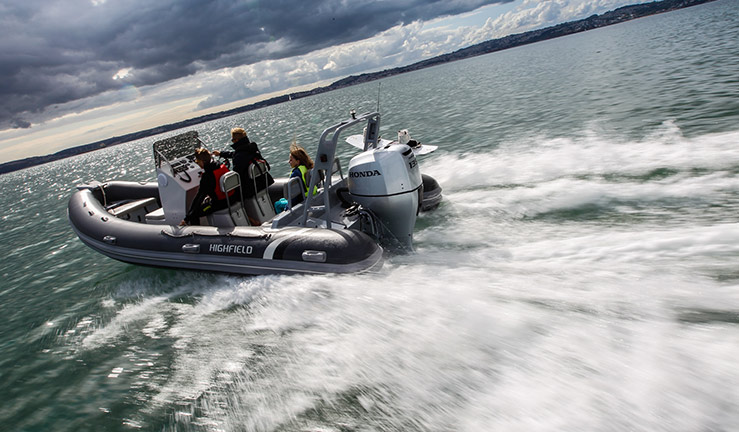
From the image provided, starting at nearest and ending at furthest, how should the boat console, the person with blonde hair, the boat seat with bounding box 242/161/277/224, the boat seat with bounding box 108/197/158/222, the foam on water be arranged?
the foam on water
the person with blonde hair
the boat seat with bounding box 242/161/277/224
the boat console
the boat seat with bounding box 108/197/158/222

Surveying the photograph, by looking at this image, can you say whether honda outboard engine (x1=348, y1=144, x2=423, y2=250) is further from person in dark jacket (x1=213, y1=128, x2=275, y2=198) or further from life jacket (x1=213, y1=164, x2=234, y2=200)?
life jacket (x1=213, y1=164, x2=234, y2=200)

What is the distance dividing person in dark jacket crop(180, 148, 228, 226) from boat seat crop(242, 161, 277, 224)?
335 millimetres

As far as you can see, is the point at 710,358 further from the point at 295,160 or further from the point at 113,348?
the point at 113,348

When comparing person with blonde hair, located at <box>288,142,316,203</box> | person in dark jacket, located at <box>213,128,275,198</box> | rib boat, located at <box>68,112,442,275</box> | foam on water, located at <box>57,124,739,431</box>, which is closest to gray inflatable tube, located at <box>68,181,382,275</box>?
rib boat, located at <box>68,112,442,275</box>

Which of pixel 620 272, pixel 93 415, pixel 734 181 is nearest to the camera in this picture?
pixel 93 415

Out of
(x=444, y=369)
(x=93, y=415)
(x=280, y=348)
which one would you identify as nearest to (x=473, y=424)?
(x=444, y=369)

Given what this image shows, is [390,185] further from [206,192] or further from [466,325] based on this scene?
[206,192]

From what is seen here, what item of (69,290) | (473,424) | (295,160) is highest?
(295,160)

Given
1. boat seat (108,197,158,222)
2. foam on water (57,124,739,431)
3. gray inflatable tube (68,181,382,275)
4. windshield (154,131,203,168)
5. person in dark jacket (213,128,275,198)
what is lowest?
foam on water (57,124,739,431)

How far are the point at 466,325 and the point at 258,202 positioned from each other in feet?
11.9

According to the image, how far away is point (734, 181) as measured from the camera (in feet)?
15.1

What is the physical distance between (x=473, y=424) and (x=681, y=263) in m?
2.40

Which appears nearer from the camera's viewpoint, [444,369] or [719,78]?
[444,369]

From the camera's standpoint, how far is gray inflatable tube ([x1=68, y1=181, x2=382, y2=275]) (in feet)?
14.1
